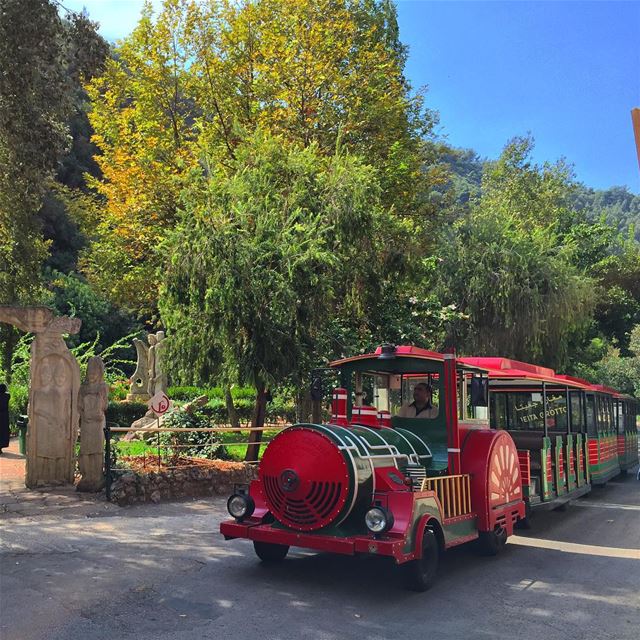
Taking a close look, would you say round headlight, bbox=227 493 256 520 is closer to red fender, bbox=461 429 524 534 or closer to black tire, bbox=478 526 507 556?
red fender, bbox=461 429 524 534

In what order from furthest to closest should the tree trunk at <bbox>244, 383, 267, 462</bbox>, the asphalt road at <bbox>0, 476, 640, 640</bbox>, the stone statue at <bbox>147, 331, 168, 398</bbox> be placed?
the stone statue at <bbox>147, 331, 168, 398</bbox>, the tree trunk at <bbox>244, 383, 267, 462</bbox>, the asphalt road at <bbox>0, 476, 640, 640</bbox>

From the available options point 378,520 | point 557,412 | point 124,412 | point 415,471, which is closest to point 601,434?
point 557,412

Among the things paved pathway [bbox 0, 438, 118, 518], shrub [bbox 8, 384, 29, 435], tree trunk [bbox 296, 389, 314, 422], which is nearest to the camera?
paved pathway [bbox 0, 438, 118, 518]

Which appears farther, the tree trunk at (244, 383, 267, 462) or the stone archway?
the tree trunk at (244, 383, 267, 462)

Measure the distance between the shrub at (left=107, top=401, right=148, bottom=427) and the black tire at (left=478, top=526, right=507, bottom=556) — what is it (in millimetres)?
15430

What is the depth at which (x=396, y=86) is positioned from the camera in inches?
731

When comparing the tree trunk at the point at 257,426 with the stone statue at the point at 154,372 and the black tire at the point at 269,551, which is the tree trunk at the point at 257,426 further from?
the stone statue at the point at 154,372

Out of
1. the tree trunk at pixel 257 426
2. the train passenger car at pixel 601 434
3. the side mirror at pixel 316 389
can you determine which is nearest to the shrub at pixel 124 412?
the tree trunk at pixel 257 426

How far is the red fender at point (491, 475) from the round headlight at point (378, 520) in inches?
83.5

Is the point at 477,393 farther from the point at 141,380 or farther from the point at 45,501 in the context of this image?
the point at 141,380

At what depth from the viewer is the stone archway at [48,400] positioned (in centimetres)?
1050

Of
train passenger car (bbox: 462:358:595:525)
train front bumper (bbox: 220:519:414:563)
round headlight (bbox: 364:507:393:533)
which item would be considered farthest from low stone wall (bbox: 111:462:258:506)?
round headlight (bbox: 364:507:393:533)

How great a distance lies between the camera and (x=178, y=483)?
11.6 m

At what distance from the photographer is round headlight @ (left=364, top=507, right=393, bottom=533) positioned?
5.98 meters
